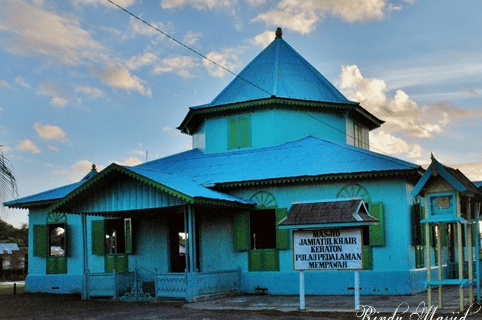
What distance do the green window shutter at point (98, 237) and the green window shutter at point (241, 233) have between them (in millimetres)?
5377

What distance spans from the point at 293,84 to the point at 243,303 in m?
10.1

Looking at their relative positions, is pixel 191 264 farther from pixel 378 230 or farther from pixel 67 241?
pixel 67 241

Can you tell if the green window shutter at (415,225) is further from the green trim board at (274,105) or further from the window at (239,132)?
the window at (239,132)

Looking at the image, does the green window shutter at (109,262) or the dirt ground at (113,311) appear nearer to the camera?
the dirt ground at (113,311)

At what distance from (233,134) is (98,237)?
611 cm

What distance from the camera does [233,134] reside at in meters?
23.9

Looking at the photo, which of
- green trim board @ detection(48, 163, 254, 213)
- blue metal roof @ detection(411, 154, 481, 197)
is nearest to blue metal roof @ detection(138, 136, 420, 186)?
green trim board @ detection(48, 163, 254, 213)

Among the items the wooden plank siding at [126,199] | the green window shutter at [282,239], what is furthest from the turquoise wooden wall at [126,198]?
the green window shutter at [282,239]

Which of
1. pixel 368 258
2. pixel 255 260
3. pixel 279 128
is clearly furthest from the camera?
pixel 279 128

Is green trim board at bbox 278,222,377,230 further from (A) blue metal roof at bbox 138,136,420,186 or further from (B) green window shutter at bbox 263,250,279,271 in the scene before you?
(B) green window shutter at bbox 263,250,279,271

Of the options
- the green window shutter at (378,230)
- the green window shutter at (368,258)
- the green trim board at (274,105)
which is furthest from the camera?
the green trim board at (274,105)

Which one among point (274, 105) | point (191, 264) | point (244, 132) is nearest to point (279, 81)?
point (274, 105)

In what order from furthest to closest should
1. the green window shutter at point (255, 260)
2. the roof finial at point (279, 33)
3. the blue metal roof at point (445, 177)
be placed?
the roof finial at point (279, 33) < the green window shutter at point (255, 260) < the blue metal roof at point (445, 177)

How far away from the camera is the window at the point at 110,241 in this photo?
22.8 meters
